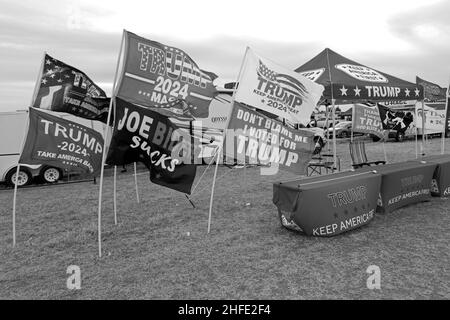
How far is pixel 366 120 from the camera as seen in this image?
1103 cm

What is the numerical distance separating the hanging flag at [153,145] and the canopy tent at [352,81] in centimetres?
348

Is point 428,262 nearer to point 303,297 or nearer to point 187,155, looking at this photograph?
point 303,297

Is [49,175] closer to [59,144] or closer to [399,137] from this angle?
[59,144]

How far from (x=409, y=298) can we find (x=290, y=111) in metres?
3.24

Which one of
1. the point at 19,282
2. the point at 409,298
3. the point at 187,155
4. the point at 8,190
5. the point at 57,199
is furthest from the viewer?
the point at 8,190

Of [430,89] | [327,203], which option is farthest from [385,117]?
[327,203]

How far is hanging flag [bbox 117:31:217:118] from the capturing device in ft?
14.9

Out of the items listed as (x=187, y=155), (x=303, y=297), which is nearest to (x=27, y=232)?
(x=187, y=155)

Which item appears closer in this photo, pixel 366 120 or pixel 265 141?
pixel 265 141

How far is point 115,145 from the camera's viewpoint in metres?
4.64

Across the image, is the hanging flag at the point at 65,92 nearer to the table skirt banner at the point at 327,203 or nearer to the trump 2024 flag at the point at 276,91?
the trump 2024 flag at the point at 276,91

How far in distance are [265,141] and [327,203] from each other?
1.37 metres

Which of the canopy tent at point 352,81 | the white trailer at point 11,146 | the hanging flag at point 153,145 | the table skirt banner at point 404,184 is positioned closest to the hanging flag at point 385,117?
the canopy tent at point 352,81

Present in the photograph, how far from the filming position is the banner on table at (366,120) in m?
10.6
